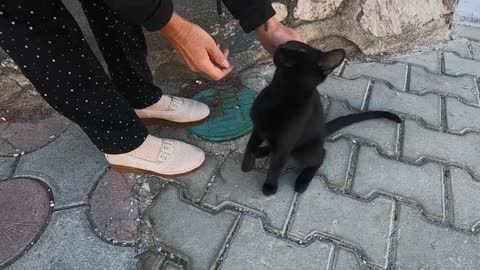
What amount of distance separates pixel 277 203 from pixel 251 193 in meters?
0.10

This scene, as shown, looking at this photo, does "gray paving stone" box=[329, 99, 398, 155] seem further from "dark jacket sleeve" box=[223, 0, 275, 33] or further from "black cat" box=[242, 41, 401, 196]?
"dark jacket sleeve" box=[223, 0, 275, 33]

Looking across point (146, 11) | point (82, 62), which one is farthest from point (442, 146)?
point (82, 62)

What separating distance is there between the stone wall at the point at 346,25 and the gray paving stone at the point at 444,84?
0.84 feet

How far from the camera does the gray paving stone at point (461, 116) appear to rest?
5.26 feet

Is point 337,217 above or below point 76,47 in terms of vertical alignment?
below

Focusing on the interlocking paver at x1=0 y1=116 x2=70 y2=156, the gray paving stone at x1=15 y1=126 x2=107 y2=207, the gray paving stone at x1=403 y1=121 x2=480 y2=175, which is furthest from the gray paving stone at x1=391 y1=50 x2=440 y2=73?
the interlocking paver at x1=0 y1=116 x2=70 y2=156

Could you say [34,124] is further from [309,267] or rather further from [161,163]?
[309,267]

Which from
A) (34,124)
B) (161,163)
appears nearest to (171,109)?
(161,163)

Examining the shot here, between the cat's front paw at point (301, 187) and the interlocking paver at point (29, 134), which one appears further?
the interlocking paver at point (29, 134)

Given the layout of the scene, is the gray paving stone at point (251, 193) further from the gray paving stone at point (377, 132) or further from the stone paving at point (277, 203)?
the gray paving stone at point (377, 132)

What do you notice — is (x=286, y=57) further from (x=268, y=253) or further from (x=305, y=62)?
(x=268, y=253)

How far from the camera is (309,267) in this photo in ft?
3.76

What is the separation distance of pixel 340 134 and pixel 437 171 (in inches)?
15.2

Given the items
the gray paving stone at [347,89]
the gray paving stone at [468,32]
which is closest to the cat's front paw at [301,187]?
the gray paving stone at [347,89]
